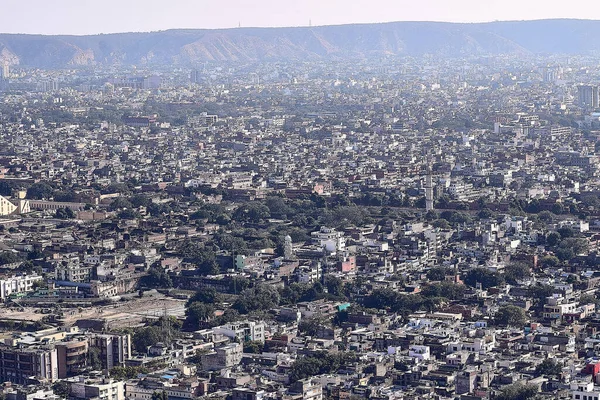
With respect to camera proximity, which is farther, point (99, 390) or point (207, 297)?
point (207, 297)

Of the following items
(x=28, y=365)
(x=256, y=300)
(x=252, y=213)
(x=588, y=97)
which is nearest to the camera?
(x=28, y=365)

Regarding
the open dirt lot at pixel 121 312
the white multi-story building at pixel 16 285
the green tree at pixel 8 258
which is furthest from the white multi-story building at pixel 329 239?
the white multi-story building at pixel 16 285

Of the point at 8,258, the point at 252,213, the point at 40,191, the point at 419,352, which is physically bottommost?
the point at 40,191

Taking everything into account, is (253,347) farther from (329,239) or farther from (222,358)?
(329,239)

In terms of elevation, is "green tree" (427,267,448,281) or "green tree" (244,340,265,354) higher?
"green tree" (244,340,265,354)

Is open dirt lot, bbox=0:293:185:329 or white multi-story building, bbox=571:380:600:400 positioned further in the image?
open dirt lot, bbox=0:293:185:329

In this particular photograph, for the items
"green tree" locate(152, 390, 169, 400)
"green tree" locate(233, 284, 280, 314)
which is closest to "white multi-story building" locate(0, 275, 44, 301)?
"green tree" locate(233, 284, 280, 314)

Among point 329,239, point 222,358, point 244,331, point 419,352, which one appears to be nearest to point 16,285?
point 244,331

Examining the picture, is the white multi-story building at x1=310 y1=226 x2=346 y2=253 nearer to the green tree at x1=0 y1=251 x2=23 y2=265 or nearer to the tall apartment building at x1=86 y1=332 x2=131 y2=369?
the green tree at x1=0 y1=251 x2=23 y2=265
